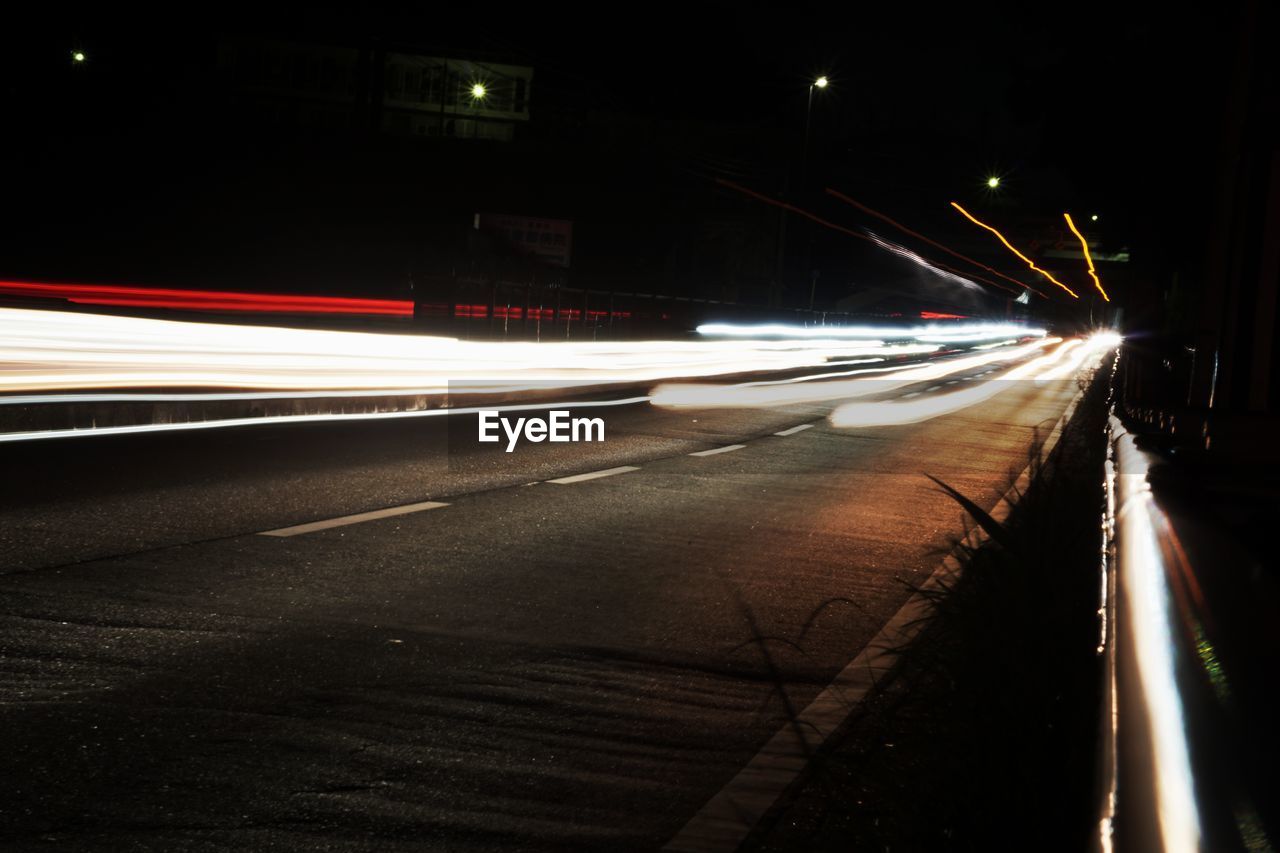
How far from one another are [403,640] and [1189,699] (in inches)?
213

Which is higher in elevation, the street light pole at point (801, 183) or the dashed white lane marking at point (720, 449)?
the street light pole at point (801, 183)

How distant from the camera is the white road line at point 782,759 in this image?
15.3ft

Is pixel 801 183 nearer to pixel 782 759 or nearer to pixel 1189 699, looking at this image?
pixel 782 759

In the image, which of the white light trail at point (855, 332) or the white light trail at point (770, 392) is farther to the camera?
the white light trail at point (855, 332)

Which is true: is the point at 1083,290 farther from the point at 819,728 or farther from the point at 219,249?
the point at 819,728

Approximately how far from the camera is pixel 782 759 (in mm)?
5504

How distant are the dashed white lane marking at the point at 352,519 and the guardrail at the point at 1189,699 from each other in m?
7.40

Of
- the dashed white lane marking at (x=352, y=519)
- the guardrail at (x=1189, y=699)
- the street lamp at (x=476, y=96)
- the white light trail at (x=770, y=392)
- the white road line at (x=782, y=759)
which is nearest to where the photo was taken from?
the guardrail at (x=1189, y=699)

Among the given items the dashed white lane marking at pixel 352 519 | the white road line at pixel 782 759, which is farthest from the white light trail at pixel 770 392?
the white road line at pixel 782 759

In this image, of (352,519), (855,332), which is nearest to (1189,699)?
(352,519)

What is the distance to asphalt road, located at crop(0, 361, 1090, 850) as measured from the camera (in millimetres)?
4809

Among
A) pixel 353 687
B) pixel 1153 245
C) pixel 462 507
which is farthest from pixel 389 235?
pixel 353 687

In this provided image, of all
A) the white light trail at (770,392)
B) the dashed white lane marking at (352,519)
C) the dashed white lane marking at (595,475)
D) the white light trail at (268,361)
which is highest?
the white light trail at (268,361)
